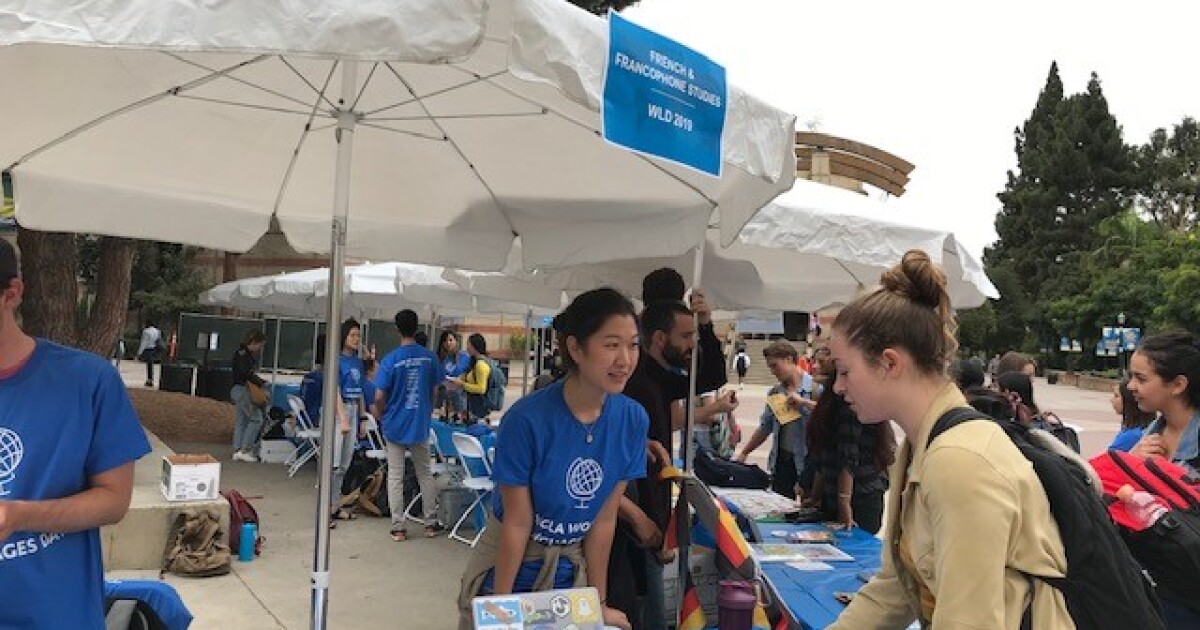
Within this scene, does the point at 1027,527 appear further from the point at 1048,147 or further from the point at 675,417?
the point at 1048,147

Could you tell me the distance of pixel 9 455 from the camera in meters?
1.97

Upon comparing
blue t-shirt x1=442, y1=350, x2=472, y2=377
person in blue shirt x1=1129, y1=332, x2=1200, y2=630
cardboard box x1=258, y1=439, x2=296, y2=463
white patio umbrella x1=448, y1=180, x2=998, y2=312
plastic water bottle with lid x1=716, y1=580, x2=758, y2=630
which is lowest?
cardboard box x1=258, y1=439, x2=296, y2=463

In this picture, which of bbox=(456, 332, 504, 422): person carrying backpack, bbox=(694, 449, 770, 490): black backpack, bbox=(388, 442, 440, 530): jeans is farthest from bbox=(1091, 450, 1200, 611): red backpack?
bbox=(456, 332, 504, 422): person carrying backpack

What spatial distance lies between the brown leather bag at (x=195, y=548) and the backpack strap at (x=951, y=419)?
5.83 m

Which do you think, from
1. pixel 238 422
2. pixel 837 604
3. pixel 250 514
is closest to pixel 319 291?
pixel 238 422

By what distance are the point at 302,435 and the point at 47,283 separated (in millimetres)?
3701

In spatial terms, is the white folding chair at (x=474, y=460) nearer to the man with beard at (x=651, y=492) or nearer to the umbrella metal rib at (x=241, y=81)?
the man with beard at (x=651, y=492)

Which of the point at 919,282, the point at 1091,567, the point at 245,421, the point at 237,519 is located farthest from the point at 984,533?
the point at 245,421

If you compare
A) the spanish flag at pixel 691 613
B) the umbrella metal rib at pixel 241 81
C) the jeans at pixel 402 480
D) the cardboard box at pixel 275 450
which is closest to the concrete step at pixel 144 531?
the jeans at pixel 402 480

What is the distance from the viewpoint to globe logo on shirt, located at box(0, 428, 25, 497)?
6.44 ft

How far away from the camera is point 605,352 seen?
9.41 feet

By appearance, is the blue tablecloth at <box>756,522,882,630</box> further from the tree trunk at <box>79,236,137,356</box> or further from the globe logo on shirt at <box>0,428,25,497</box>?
the tree trunk at <box>79,236,137,356</box>

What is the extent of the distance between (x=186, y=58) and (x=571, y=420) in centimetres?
205

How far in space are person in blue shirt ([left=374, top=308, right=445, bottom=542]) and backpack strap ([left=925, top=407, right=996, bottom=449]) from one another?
658 centimetres
